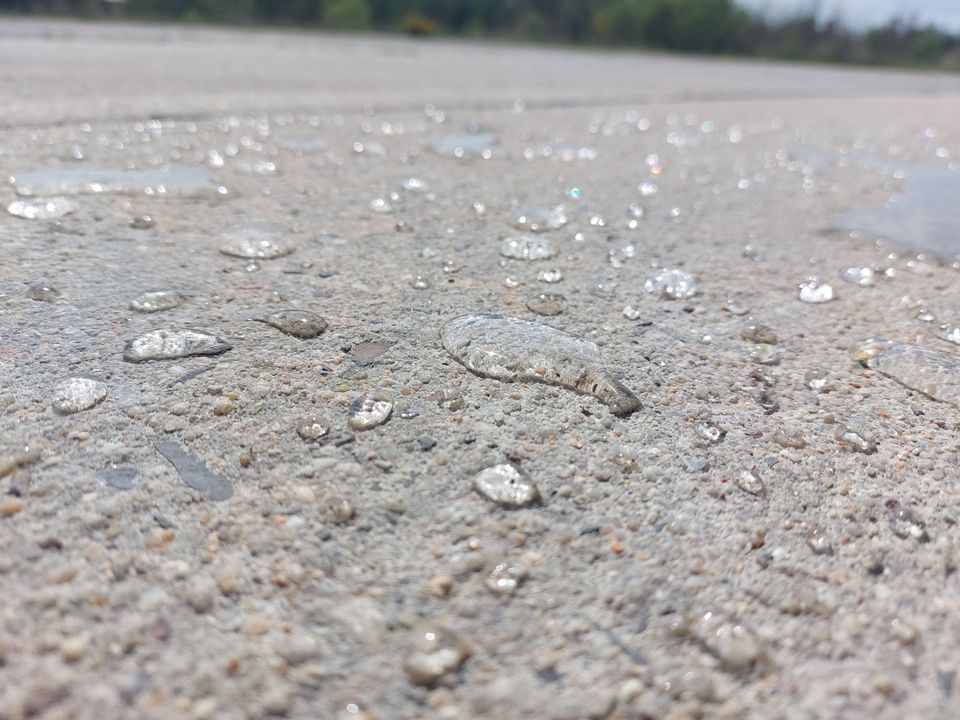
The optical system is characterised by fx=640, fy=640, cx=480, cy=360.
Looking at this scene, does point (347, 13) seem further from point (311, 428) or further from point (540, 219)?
point (311, 428)

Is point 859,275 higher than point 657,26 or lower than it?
lower

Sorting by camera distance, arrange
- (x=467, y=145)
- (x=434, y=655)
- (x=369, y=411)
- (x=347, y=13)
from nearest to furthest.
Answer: (x=434, y=655) < (x=369, y=411) < (x=467, y=145) < (x=347, y=13)

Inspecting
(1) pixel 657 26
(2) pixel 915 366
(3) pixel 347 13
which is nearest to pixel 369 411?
(2) pixel 915 366

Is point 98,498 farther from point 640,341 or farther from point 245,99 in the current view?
point 245,99

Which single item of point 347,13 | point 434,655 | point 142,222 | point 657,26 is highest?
point 657,26

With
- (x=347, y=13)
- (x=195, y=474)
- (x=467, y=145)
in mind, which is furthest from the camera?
(x=347, y=13)

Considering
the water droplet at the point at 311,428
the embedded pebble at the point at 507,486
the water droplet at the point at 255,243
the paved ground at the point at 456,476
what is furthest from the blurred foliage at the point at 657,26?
the embedded pebble at the point at 507,486

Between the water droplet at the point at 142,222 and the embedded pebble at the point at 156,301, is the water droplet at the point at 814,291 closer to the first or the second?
the embedded pebble at the point at 156,301
